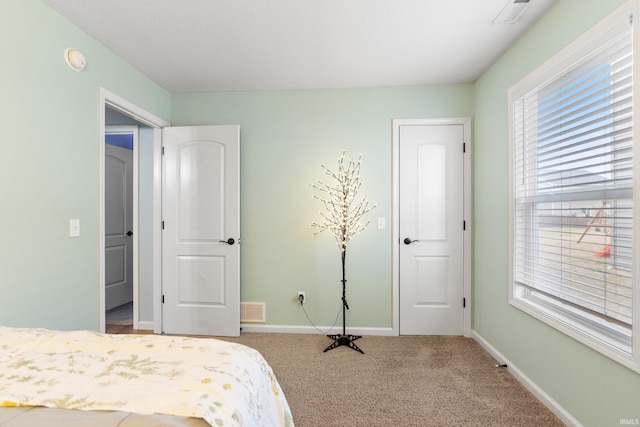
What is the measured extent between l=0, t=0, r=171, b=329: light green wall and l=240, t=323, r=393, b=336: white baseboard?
55.6 inches

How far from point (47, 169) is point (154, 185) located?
51.4 inches

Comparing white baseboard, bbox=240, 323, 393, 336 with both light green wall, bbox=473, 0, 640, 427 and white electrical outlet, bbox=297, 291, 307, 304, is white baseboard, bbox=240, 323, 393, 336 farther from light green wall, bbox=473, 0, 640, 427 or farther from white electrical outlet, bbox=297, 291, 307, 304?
light green wall, bbox=473, 0, 640, 427

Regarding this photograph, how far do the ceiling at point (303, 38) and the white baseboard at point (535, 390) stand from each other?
2452mm

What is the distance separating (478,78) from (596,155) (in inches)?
65.0

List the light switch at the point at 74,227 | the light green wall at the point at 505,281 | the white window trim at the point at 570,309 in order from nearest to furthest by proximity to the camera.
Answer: the white window trim at the point at 570,309
the light green wall at the point at 505,281
the light switch at the point at 74,227

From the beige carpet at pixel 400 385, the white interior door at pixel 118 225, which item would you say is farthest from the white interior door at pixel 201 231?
the white interior door at pixel 118 225

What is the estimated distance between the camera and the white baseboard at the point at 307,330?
10.1ft

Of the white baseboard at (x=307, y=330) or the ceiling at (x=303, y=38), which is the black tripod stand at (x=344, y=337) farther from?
the ceiling at (x=303, y=38)

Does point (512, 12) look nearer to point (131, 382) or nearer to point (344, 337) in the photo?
point (131, 382)

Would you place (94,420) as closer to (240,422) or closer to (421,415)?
(240,422)

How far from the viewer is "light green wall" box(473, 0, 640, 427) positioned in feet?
4.91

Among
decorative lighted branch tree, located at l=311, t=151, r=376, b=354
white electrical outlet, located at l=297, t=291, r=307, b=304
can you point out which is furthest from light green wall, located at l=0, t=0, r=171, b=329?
decorative lighted branch tree, located at l=311, t=151, r=376, b=354

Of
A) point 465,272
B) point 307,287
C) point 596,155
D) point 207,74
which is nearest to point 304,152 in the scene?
point 207,74

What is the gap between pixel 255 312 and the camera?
3.15 m
